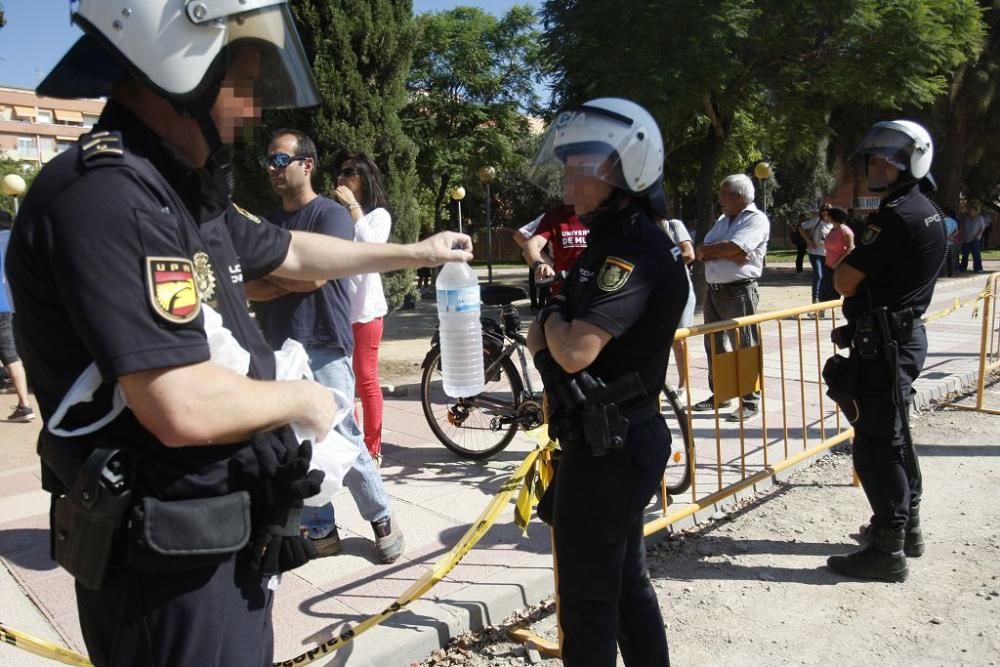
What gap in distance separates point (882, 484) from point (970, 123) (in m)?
23.7

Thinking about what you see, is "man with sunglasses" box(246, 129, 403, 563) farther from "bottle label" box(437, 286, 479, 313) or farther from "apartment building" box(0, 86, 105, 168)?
"apartment building" box(0, 86, 105, 168)

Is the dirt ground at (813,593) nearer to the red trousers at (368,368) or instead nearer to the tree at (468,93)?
the red trousers at (368,368)

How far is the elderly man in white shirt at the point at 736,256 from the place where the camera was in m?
6.69

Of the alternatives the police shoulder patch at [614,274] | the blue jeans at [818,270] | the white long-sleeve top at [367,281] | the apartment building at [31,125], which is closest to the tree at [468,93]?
the blue jeans at [818,270]

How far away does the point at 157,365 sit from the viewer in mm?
1287

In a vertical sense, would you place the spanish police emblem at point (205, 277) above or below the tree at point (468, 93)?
below

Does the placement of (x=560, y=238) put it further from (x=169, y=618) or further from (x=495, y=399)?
(x=169, y=618)

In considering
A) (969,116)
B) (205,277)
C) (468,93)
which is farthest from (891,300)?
(468,93)

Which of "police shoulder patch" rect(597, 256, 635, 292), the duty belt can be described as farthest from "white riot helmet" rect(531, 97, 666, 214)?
the duty belt

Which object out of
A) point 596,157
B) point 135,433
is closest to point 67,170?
point 135,433

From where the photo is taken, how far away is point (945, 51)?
1266 centimetres

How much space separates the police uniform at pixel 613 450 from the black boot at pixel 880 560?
204 centimetres

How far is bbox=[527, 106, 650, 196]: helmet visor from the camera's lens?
2451 mm

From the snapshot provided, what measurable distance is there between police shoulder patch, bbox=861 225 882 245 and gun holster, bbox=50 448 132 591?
141 inches
